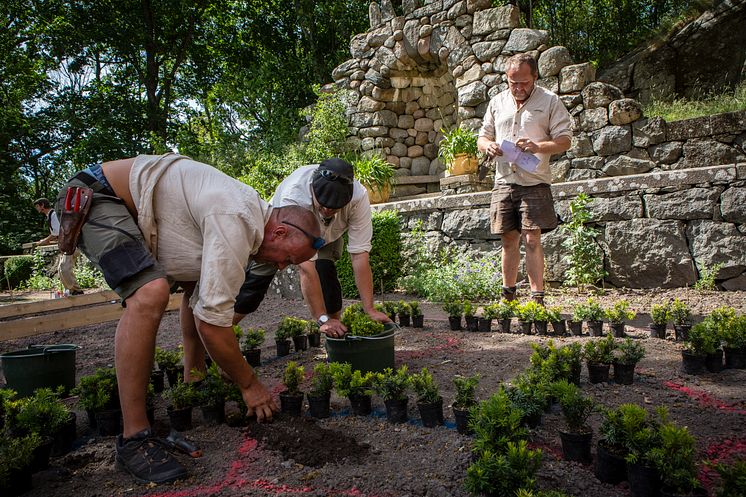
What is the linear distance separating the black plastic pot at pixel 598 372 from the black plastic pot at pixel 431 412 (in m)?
0.98

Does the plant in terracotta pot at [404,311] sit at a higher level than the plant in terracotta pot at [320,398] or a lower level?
higher

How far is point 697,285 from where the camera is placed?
4.88m

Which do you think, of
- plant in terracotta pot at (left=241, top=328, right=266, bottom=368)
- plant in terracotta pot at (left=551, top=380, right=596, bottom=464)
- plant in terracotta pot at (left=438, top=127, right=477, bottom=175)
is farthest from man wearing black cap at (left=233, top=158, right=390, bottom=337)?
plant in terracotta pot at (left=438, top=127, right=477, bottom=175)

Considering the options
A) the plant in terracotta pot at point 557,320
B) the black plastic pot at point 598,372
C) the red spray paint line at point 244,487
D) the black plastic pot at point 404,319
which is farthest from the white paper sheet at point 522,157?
the red spray paint line at point 244,487

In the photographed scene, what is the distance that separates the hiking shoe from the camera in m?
1.78

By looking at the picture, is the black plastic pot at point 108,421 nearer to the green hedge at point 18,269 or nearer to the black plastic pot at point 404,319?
the black plastic pot at point 404,319

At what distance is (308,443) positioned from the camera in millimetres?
2016

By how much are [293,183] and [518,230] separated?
243 centimetres

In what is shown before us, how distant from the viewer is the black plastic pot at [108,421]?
231 centimetres

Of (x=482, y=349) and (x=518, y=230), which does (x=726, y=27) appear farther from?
(x=482, y=349)

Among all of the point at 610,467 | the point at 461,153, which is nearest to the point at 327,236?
the point at 610,467

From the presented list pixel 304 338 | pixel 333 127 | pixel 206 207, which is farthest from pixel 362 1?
pixel 206 207

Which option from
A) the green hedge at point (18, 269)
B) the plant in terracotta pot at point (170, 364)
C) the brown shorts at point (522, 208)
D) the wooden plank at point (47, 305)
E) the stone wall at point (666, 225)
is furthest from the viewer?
the green hedge at point (18, 269)

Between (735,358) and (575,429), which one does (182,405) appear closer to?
(575,429)
